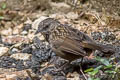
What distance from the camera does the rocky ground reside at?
494 centimetres

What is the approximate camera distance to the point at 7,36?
668 centimetres

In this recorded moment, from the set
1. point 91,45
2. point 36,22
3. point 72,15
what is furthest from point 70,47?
point 36,22

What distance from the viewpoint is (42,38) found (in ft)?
20.5

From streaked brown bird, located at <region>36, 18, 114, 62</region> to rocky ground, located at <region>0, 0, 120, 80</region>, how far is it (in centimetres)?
24

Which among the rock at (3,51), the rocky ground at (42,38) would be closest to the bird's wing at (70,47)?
the rocky ground at (42,38)

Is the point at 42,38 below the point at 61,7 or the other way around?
below

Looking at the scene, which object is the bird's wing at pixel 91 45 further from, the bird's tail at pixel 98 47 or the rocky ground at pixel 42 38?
the rocky ground at pixel 42 38

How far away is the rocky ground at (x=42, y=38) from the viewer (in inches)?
195

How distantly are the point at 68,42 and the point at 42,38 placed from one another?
1.18 meters

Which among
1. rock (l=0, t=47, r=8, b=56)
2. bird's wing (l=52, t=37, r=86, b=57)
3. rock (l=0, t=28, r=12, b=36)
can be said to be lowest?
rock (l=0, t=28, r=12, b=36)

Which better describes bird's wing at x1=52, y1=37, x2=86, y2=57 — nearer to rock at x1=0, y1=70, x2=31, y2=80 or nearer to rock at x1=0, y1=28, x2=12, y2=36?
rock at x1=0, y1=70, x2=31, y2=80

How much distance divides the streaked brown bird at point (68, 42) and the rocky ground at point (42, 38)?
24 cm

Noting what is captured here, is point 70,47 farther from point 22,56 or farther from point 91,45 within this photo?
point 22,56

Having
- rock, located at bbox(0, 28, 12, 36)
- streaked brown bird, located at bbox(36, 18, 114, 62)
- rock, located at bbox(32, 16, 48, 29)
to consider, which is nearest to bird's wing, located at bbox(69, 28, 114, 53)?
streaked brown bird, located at bbox(36, 18, 114, 62)
